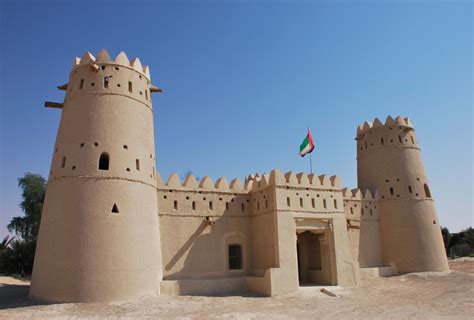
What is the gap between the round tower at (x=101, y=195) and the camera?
14742 mm

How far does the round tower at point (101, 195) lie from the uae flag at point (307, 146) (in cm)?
946

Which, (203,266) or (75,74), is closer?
(75,74)

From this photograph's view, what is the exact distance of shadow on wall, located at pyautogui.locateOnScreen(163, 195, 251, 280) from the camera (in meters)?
18.6

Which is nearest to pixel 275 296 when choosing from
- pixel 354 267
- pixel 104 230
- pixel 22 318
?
pixel 354 267

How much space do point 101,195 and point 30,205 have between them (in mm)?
22149

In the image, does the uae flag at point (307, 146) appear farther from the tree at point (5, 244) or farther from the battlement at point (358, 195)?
the tree at point (5, 244)

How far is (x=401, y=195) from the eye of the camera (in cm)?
2458

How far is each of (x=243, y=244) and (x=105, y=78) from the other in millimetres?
10033

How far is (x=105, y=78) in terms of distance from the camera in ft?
57.1

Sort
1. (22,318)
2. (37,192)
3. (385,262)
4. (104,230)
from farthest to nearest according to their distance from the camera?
1. (37,192)
2. (385,262)
3. (104,230)
4. (22,318)

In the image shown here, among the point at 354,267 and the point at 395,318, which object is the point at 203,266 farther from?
the point at 395,318

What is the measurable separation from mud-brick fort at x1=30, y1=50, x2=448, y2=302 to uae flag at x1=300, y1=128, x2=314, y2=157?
113 inches

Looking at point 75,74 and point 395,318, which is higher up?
point 75,74

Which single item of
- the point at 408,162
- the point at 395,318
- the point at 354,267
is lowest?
the point at 395,318
